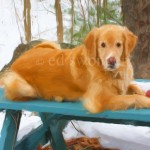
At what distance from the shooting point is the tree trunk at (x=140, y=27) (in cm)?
284

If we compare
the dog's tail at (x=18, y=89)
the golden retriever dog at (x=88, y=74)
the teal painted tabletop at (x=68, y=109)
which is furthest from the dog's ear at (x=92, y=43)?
the dog's tail at (x=18, y=89)

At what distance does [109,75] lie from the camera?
5.33 ft

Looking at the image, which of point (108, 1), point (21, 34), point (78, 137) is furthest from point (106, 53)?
point (21, 34)

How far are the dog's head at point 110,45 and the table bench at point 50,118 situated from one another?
20 centimetres

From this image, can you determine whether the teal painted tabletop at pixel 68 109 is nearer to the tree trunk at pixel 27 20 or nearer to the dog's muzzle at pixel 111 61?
the dog's muzzle at pixel 111 61

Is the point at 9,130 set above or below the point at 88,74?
below

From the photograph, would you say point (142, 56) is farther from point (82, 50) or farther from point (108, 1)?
point (82, 50)

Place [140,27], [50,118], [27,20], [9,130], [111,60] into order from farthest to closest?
[27,20] < [140,27] < [50,118] < [9,130] < [111,60]

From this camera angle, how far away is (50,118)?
2289 mm

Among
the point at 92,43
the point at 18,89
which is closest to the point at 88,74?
the point at 92,43

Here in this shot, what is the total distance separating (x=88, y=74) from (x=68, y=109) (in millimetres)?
168

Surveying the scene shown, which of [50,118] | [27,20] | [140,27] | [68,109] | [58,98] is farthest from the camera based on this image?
[27,20]

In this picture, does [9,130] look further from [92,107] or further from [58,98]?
[92,107]

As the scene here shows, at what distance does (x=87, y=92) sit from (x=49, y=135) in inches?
31.8
